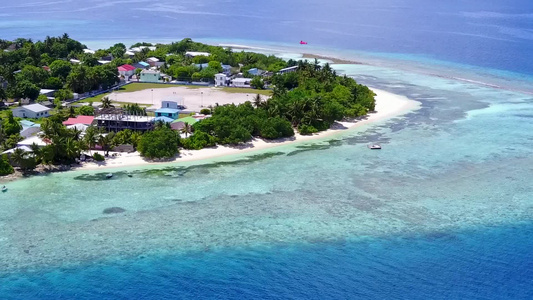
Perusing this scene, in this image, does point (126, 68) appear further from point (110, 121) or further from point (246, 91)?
point (110, 121)

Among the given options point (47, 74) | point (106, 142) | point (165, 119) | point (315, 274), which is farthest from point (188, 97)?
point (315, 274)

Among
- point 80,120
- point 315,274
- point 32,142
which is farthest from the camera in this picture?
point 80,120

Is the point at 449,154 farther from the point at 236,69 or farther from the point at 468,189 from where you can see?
the point at 236,69

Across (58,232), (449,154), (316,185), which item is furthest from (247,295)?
(449,154)

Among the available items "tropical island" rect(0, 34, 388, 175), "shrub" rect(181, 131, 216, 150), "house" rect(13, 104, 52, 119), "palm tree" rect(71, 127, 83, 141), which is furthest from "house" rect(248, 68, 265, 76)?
"palm tree" rect(71, 127, 83, 141)

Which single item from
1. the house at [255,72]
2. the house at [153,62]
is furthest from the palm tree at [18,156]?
the house at [153,62]

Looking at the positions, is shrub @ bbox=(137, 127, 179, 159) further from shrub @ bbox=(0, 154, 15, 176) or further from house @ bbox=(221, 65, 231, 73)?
house @ bbox=(221, 65, 231, 73)

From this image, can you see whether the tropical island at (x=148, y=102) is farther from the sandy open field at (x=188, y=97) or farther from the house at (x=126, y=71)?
the sandy open field at (x=188, y=97)
